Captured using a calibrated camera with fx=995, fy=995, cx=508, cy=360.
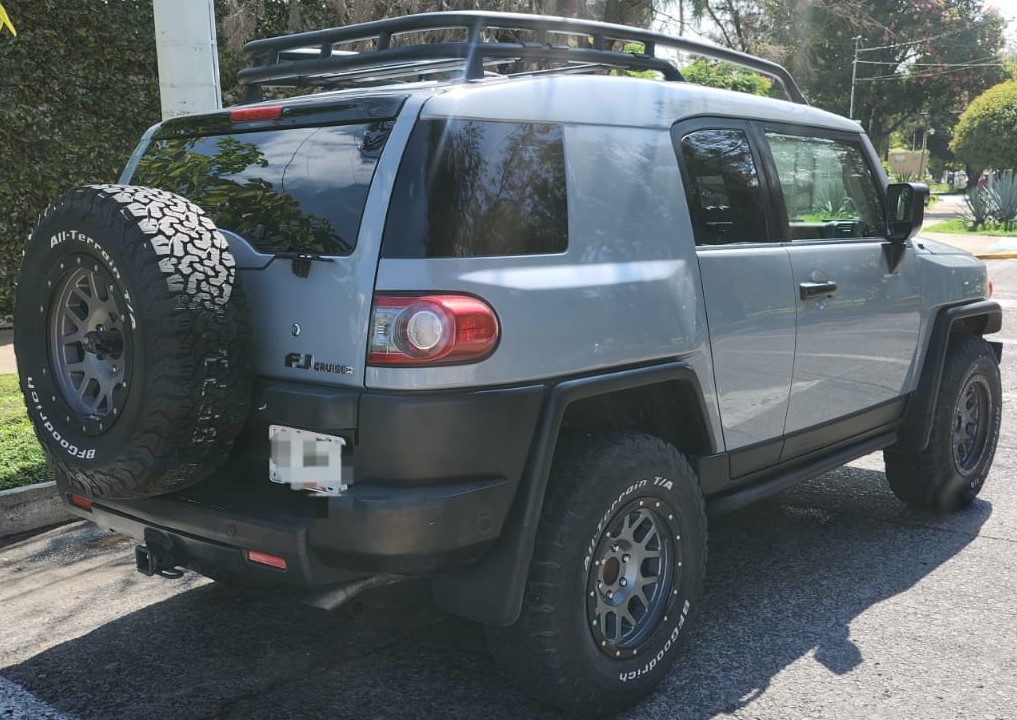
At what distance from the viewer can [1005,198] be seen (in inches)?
976

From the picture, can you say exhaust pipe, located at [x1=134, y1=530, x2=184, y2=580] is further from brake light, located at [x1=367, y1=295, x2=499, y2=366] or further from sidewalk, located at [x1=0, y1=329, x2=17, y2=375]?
sidewalk, located at [x1=0, y1=329, x2=17, y2=375]

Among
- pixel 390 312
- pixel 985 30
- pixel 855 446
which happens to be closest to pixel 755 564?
pixel 855 446

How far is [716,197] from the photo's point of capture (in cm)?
354

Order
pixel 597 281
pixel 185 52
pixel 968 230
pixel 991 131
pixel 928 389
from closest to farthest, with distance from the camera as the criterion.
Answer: pixel 597 281 < pixel 928 389 < pixel 185 52 < pixel 968 230 < pixel 991 131

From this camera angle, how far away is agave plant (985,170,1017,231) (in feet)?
81.1

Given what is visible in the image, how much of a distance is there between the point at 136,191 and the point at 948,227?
28.3 meters

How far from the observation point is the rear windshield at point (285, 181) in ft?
9.24

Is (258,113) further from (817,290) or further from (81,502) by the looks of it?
(817,290)

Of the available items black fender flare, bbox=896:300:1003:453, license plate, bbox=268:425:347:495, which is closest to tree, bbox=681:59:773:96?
black fender flare, bbox=896:300:1003:453

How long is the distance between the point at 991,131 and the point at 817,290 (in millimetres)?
29985

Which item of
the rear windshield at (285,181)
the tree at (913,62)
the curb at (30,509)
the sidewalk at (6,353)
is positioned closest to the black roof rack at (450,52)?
the rear windshield at (285,181)

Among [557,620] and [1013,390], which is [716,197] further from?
[1013,390]

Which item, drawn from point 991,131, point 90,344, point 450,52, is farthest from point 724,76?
point 991,131

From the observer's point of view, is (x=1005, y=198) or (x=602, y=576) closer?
(x=602, y=576)
